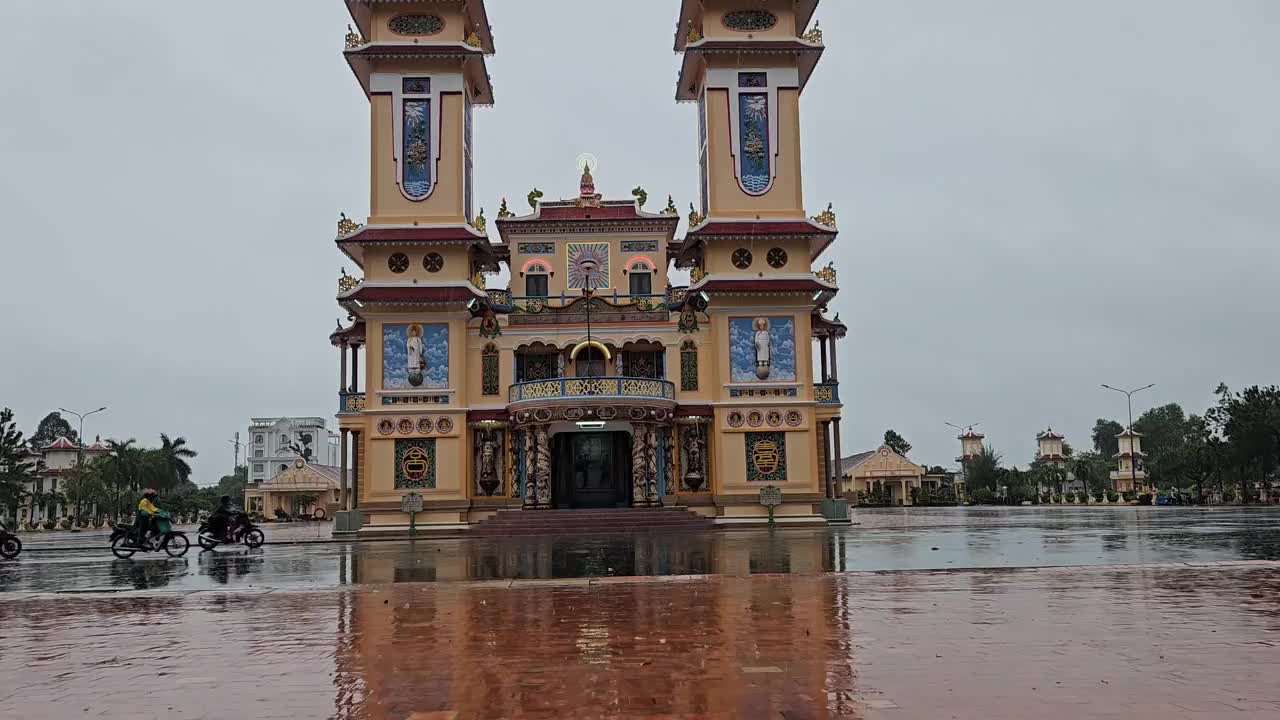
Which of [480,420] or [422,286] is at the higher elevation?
[422,286]

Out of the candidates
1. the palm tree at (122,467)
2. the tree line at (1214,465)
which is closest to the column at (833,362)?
the tree line at (1214,465)

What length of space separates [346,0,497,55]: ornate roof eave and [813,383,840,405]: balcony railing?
18.3 meters

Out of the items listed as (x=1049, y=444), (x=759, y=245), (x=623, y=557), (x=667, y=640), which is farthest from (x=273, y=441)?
(x=667, y=640)

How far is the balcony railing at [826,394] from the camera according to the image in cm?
4050

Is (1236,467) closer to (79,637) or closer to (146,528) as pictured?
(146,528)

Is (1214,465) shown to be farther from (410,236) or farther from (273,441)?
(273,441)

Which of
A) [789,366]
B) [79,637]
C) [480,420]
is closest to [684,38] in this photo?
[789,366]

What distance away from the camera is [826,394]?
40656mm

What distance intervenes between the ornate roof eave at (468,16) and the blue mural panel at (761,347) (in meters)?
14.6

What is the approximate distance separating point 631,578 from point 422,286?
24.4 meters

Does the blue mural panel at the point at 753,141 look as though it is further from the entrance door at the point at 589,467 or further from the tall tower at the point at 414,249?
the entrance door at the point at 589,467

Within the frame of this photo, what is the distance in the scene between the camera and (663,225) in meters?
41.4

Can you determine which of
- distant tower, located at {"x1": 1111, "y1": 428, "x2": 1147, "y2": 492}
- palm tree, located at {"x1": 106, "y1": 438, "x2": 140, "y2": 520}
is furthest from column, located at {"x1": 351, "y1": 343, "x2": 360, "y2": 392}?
distant tower, located at {"x1": 1111, "y1": 428, "x2": 1147, "y2": 492}

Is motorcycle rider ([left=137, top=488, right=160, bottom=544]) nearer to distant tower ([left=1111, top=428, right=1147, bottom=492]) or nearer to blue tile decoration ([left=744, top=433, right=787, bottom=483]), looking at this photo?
blue tile decoration ([left=744, top=433, right=787, bottom=483])
